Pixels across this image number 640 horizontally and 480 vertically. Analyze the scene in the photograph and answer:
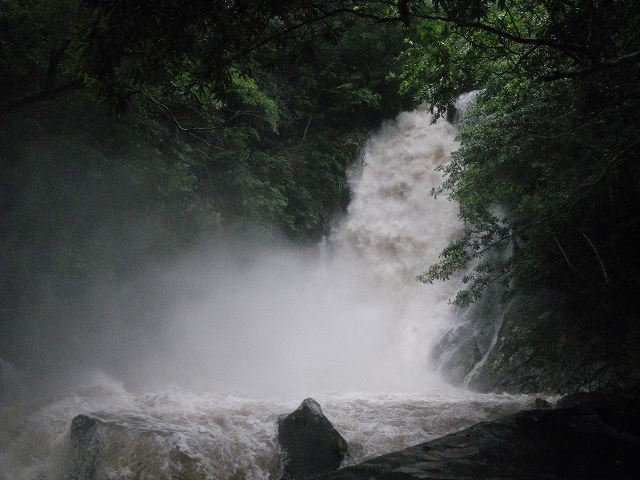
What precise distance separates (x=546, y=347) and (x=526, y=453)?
499cm

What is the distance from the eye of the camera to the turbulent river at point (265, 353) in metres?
5.46

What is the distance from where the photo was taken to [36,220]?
8.49 metres

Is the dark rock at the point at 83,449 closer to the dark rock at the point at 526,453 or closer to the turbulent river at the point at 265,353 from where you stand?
the turbulent river at the point at 265,353

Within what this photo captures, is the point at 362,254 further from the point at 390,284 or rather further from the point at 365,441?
the point at 365,441

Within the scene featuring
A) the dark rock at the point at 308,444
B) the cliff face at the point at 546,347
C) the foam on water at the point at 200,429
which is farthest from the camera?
the cliff face at the point at 546,347

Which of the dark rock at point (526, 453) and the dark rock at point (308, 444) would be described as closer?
the dark rock at point (526, 453)

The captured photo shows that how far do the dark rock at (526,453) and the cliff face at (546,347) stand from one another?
7.46 ft

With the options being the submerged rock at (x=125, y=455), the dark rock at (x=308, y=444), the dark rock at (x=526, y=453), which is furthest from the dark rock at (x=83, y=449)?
the dark rock at (x=526, y=453)

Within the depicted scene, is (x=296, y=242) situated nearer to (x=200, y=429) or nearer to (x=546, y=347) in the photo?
(x=546, y=347)

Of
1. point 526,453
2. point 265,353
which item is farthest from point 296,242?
point 526,453

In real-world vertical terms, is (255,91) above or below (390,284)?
above

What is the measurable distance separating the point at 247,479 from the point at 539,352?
586cm

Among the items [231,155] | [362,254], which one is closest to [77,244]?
[231,155]

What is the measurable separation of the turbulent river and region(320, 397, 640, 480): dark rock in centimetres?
172
